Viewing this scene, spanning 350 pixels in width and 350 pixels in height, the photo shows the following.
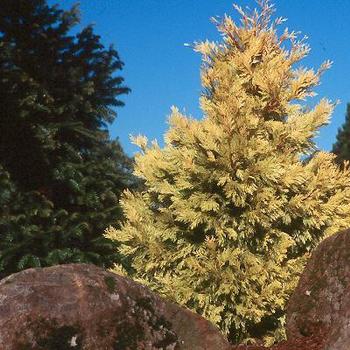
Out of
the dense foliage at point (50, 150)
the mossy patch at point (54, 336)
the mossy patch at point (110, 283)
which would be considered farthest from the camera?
the dense foliage at point (50, 150)

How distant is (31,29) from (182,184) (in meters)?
5.59

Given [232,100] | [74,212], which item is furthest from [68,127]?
[232,100]

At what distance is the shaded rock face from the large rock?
117 centimetres

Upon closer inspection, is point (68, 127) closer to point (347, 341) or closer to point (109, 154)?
point (109, 154)

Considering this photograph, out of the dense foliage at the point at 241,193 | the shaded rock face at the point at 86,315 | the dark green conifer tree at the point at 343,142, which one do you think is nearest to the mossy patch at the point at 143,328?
the shaded rock face at the point at 86,315

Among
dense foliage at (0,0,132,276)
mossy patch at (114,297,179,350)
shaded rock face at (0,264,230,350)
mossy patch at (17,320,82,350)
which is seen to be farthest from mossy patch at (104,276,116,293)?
dense foliage at (0,0,132,276)

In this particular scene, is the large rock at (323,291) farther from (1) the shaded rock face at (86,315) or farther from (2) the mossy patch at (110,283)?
(2) the mossy patch at (110,283)

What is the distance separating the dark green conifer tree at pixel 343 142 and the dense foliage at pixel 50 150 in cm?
3144

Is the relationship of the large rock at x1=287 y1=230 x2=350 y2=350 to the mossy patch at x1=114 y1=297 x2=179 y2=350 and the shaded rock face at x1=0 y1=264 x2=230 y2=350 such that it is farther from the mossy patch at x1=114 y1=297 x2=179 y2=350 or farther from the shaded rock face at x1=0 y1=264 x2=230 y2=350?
the mossy patch at x1=114 y1=297 x2=179 y2=350

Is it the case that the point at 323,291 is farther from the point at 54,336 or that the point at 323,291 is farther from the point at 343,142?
the point at 343,142

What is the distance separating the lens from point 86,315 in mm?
6273

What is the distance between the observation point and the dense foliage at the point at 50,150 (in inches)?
415

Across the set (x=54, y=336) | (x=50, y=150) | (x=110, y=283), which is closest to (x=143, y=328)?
(x=110, y=283)

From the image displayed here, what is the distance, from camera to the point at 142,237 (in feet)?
30.5
